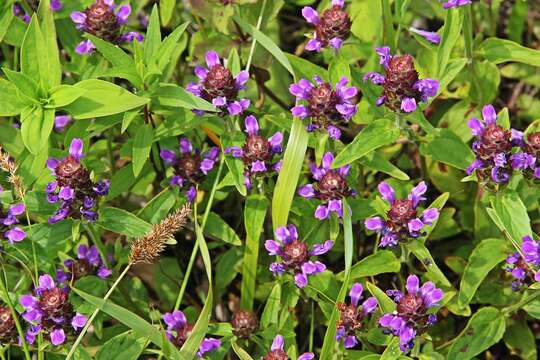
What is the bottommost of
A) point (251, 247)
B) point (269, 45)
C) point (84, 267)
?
point (84, 267)

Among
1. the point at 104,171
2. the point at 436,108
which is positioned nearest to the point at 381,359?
the point at 104,171

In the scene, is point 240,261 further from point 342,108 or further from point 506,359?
point 506,359

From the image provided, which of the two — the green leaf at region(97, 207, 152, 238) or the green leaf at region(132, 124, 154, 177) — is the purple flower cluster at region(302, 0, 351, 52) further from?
the green leaf at region(97, 207, 152, 238)

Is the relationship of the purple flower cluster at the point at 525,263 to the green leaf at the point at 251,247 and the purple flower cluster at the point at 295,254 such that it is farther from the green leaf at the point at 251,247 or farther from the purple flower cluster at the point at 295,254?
the green leaf at the point at 251,247

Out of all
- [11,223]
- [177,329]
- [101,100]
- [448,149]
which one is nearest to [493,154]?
[448,149]

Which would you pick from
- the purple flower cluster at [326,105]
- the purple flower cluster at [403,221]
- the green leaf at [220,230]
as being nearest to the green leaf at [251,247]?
the green leaf at [220,230]

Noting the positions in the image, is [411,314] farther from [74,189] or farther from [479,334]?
[74,189]
